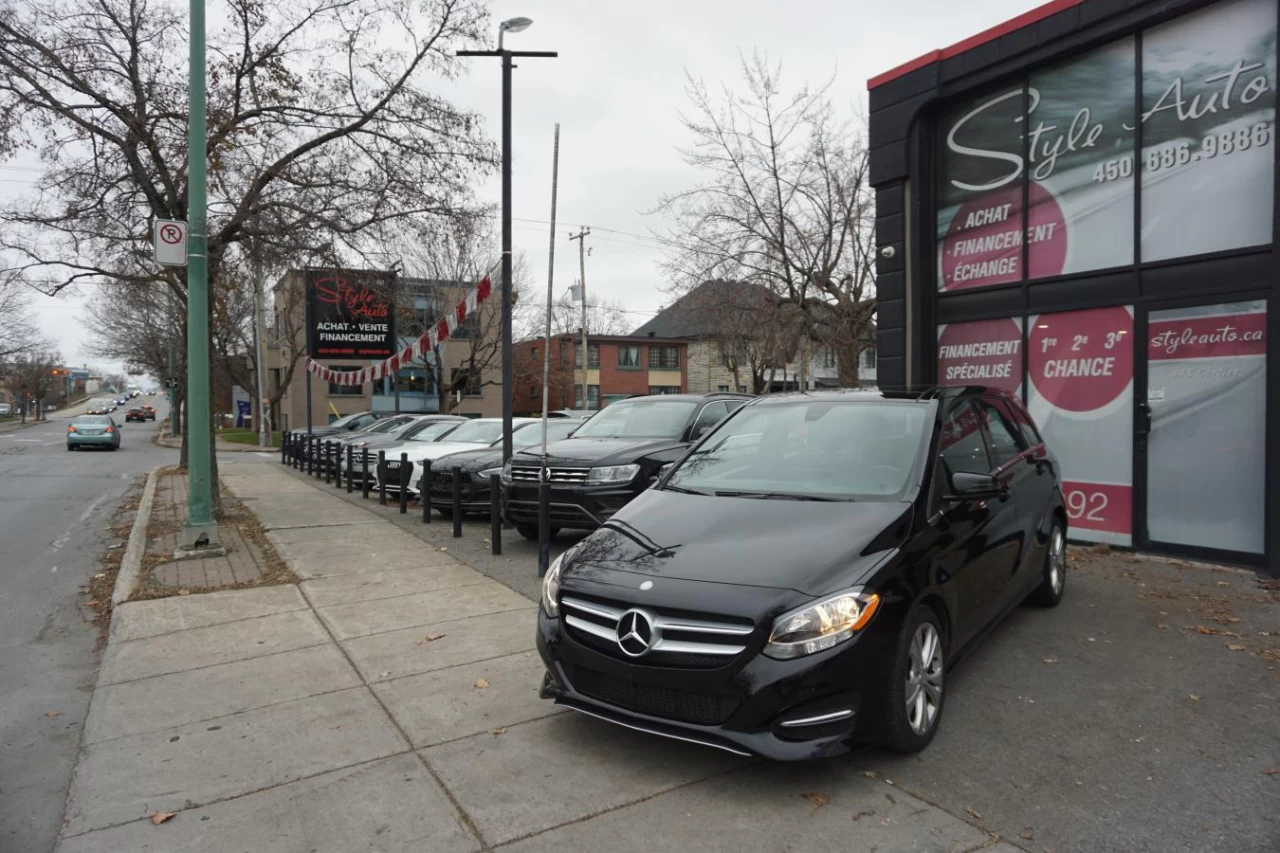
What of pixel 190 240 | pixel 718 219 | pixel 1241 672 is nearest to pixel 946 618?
pixel 1241 672

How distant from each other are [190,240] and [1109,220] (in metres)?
9.40

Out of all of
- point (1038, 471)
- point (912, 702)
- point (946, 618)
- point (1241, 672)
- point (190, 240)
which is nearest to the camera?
point (912, 702)

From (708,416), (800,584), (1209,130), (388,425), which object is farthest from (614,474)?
(388,425)

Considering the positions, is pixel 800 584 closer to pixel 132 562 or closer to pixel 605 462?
pixel 605 462

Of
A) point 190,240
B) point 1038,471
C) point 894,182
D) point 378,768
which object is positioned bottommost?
point 378,768

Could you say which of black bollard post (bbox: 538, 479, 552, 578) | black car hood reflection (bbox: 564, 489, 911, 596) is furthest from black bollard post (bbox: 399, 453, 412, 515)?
black car hood reflection (bbox: 564, 489, 911, 596)

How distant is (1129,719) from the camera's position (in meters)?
4.18

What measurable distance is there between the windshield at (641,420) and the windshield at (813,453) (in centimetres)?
379

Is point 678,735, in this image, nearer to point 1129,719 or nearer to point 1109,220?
point 1129,719

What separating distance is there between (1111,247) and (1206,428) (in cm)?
195

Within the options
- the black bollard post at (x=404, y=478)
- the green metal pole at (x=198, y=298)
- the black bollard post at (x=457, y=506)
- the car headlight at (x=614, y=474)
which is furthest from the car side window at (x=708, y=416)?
the green metal pole at (x=198, y=298)

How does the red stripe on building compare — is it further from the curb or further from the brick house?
the brick house

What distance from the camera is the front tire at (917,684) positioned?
3.51m

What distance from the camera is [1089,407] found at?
8422 millimetres
